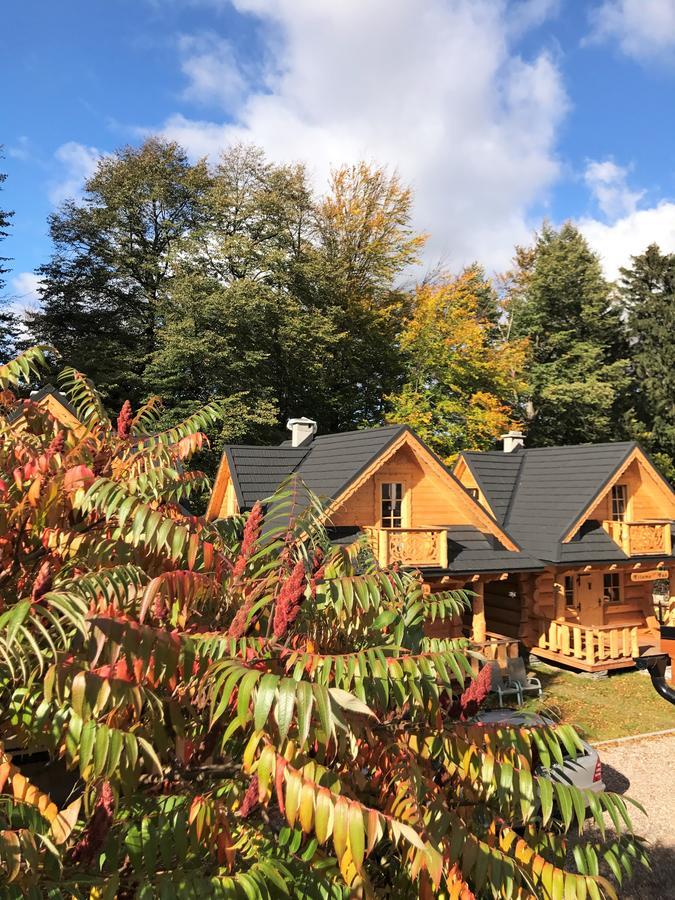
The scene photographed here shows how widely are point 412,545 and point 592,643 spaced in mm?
6330

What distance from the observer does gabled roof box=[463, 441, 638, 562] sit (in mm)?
18031

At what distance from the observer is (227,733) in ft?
6.86

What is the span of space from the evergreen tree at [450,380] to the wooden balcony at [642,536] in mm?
12435

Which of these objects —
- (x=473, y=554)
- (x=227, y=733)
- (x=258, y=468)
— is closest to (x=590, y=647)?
(x=473, y=554)

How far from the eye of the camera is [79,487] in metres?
3.01

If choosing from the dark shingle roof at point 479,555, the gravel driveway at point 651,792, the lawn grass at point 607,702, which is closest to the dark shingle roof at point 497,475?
the dark shingle roof at point 479,555

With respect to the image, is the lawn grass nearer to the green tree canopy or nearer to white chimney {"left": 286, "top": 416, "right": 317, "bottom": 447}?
white chimney {"left": 286, "top": 416, "right": 317, "bottom": 447}

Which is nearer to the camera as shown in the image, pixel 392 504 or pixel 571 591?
pixel 392 504

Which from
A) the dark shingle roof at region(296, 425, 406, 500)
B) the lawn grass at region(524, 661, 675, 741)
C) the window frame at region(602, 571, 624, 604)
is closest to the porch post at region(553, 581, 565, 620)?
the lawn grass at region(524, 661, 675, 741)

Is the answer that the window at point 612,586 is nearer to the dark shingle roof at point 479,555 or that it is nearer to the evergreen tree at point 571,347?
the dark shingle roof at point 479,555

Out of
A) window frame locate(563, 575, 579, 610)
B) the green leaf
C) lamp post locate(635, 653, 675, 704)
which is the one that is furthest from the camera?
window frame locate(563, 575, 579, 610)

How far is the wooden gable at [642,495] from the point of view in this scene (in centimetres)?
1942

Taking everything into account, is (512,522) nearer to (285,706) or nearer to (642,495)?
(642,495)

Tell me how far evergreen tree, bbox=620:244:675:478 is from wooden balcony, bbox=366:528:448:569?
3201 centimetres
